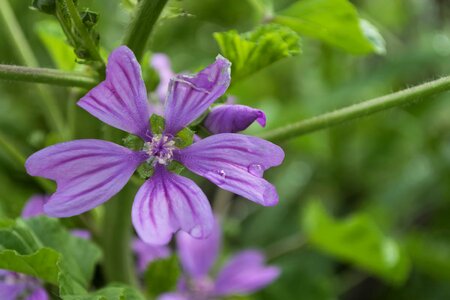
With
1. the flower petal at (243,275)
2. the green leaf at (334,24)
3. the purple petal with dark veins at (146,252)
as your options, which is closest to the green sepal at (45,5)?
the green leaf at (334,24)

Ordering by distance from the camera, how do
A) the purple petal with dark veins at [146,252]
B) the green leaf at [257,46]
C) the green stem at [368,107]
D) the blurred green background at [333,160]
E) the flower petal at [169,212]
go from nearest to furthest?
the flower petal at [169,212]
the green stem at [368,107]
the green leaf at [257,46]
the purple petal with dark veins at [146,252]
the blurred green background at [333,160]

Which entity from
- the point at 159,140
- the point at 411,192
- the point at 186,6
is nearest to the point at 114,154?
the point at 159,140

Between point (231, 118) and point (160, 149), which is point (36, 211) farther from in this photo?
point (231, 118)

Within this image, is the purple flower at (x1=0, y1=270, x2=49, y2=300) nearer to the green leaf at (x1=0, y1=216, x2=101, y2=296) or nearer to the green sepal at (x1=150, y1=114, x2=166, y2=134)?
the green leaf at (x1=0, y1=216, x2=101, y2=296)

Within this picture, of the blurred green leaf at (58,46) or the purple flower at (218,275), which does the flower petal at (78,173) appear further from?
the purple flower at (218,275)

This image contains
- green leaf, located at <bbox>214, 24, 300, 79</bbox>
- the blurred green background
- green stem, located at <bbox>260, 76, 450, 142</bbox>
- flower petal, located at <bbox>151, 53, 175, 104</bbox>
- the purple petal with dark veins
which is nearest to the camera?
green stem, located at <bbox>260, 76, 450, 142</bbox>

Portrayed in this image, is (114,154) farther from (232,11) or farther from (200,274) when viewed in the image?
(232,11)

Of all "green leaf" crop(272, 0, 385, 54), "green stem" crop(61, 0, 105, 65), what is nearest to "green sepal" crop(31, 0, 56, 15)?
"green stem" crop(61, 0, 105, 65)
